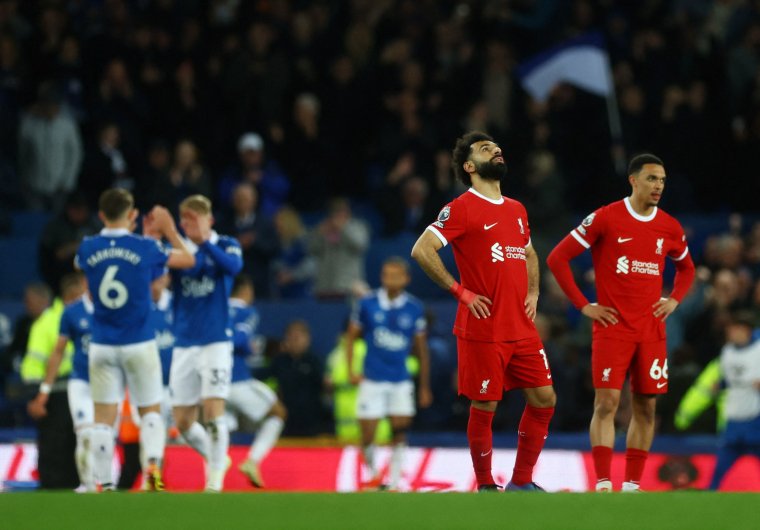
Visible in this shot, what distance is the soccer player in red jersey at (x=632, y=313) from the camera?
9.69 m

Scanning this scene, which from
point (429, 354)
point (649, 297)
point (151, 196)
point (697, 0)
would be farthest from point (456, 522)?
point (697, 0)

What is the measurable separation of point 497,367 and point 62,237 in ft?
29.5

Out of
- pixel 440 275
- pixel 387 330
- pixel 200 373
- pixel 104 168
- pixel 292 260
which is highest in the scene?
pixel 104 168

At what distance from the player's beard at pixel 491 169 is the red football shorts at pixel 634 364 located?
1.49 metres

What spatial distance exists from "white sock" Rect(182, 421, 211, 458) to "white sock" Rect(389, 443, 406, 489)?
2.91m

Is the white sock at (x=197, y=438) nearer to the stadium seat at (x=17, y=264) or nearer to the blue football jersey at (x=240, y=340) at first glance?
the blue football jersey at (x=240, y=340)

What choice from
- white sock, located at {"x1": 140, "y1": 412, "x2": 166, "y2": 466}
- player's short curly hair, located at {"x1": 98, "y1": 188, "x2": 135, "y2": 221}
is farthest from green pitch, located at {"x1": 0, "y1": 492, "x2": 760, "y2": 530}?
player's short curly hair, located at {"x1": 98, "y1": 188, "x2": 135, "y2": 221}

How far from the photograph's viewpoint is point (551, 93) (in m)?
19.0

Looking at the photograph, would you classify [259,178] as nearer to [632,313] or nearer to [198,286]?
[198,286]

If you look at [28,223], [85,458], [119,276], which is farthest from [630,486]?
[28,223]

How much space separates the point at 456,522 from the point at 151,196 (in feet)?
35.5

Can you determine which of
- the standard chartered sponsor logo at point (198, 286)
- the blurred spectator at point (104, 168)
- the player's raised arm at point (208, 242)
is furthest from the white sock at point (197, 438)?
the blurred spectator at point (104, 168)

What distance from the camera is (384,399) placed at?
14.6m

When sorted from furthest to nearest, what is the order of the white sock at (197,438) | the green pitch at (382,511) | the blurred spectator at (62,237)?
the blurred spectator at (62,237) < the white sock at (197,438) < the green pitch at (382,511)
